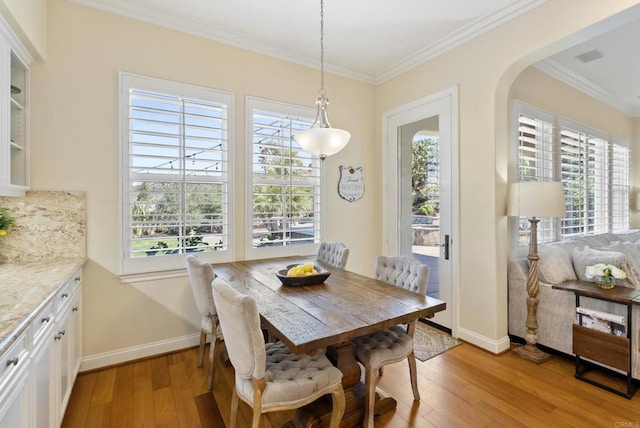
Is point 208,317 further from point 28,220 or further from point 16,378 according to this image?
point 28,220

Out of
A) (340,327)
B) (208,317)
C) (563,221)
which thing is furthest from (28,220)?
(563,221)

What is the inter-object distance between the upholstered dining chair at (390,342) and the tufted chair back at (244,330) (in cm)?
72

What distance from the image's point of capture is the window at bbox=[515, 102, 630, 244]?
3504 mm

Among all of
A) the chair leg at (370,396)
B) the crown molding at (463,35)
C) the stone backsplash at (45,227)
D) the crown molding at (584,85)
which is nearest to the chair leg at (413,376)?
the chair leg at (370,396)

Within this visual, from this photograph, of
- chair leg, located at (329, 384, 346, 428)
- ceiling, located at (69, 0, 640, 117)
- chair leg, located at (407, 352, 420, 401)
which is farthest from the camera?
ceiling, located at (69, 0, 640, 117)

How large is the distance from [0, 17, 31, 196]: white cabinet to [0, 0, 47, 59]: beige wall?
0.19 feet

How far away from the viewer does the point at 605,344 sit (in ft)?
7.52

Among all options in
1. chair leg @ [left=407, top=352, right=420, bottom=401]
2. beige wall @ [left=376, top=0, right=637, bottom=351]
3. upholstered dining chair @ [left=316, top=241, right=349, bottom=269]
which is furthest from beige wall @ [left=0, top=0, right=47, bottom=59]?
beige wall @ [left=376, top=0, right=637, bottom=351]

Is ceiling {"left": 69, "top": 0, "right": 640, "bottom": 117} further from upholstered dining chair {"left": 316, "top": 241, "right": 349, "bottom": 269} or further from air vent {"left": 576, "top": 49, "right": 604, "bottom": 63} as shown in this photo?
upholstered dining chair {"left": 316, "top": 241, "right": 349, "bottom": 269}

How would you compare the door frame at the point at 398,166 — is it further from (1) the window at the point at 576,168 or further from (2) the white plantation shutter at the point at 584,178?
(2) the white plantation shutter at the point at 584,178

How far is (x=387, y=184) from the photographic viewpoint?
406 centimetres

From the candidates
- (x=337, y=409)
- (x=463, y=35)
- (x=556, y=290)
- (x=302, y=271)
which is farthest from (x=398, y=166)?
(x=337, y=409)

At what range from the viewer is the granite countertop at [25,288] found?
44.8 inches

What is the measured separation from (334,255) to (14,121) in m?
2.75
